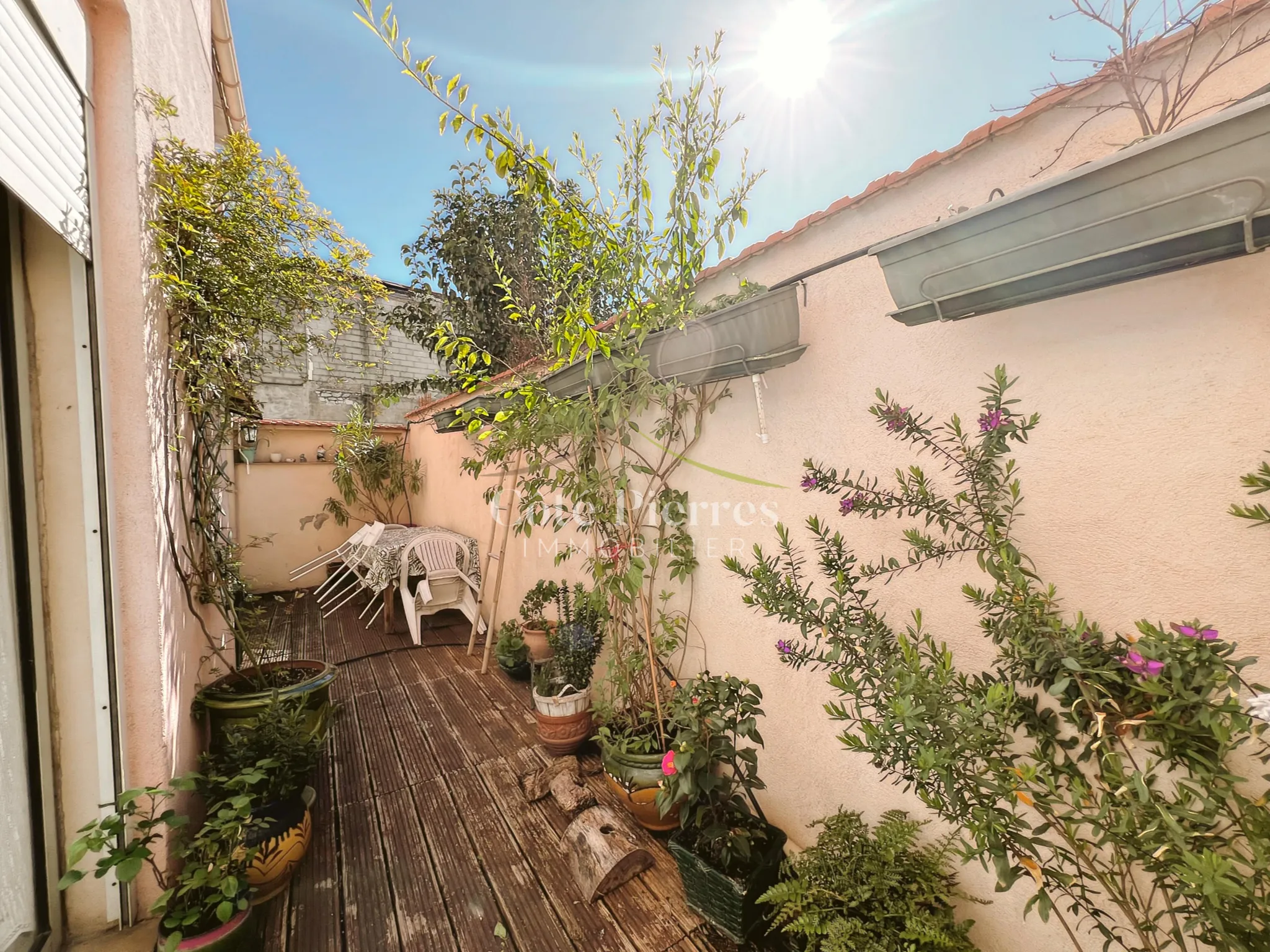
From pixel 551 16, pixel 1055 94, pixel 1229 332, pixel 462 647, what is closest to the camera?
pixel 1229 332

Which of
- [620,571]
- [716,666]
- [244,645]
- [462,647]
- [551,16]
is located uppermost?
[551,16]

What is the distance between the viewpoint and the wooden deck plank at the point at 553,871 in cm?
174

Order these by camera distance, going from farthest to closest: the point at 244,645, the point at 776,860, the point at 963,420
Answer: the point at 244,645
the point at 776,860
the point at 963,420

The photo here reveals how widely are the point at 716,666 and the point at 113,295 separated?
2.76 meters

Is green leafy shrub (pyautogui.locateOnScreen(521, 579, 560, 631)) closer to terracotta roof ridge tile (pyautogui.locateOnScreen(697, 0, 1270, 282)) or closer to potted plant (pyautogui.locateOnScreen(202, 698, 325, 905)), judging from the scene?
potted plant (pyautogui.locateOnScreen(202, 698, 325, 905))

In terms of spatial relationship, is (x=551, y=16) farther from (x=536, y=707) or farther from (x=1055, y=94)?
(x=536, y=707)

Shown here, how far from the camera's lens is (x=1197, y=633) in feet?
3.11

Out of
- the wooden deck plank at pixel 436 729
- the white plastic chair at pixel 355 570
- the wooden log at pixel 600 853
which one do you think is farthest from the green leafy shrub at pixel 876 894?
the white plastic chair at pixel 355 570

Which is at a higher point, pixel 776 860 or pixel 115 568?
pixel 115 568

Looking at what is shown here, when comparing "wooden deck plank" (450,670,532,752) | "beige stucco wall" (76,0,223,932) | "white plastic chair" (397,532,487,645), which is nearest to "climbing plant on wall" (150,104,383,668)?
"beige stucco wall" (76,0,223,932)

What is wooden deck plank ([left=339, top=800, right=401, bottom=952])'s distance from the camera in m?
1.76

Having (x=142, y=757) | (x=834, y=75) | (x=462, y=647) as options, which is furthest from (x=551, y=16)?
(x=462, y=647)

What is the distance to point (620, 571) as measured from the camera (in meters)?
2.49

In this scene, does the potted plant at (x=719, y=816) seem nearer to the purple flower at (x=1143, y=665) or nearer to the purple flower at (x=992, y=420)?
the purple flower at (x=1143, y=665)
